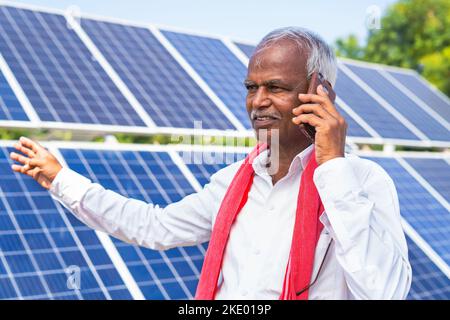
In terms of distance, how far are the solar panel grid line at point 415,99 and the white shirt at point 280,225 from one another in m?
10.0

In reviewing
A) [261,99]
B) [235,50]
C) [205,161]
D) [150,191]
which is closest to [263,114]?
[261,99]

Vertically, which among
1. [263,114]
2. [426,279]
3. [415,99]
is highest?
[415,99]

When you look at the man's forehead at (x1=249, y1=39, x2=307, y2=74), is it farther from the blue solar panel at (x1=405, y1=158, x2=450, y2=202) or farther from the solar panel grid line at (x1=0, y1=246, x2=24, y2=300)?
the blue solar panel at (x1=405, y1=158, x2=450, y2=202)

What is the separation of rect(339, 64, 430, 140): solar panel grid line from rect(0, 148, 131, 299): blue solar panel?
669 cm

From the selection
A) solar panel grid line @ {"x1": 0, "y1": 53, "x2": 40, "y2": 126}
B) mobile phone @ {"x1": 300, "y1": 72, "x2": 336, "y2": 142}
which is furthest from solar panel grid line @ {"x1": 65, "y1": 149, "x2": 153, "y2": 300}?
mobile phone @ {"x1": 300, "y1": 72, "x2": 336, "y2": 142}

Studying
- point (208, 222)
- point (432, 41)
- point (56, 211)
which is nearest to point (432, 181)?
point (56, 211)

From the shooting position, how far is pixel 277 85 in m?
2.66

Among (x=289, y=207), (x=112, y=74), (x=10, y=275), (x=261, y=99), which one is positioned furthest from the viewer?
(x=112, y=74)

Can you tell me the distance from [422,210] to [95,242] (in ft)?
13.2

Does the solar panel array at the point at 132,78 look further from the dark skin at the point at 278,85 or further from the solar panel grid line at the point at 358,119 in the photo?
the dark skin at the point at 278,85

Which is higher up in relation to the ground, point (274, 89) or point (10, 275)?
point (274, 89)

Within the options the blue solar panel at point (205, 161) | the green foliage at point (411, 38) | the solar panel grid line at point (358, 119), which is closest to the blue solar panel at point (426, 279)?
the blue solar panel at point (205, 161)

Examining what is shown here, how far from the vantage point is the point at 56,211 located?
5957 millimetres

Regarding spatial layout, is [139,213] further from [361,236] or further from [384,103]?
[384,103]
